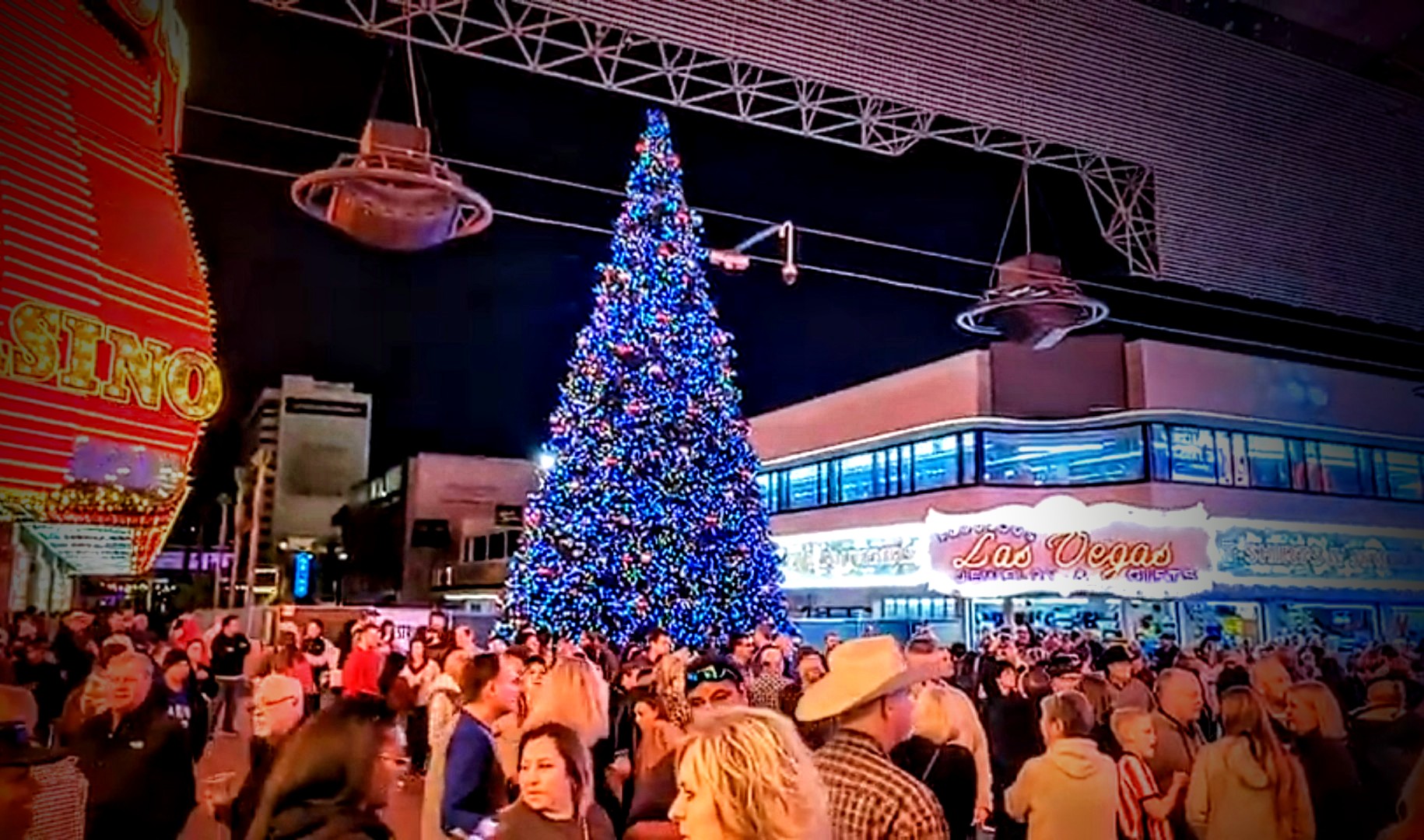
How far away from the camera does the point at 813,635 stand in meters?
6.34

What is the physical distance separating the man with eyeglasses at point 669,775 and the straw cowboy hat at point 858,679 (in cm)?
37

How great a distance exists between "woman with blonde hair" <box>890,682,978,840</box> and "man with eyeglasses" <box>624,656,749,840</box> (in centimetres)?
56

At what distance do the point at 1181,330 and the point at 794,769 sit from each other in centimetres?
541

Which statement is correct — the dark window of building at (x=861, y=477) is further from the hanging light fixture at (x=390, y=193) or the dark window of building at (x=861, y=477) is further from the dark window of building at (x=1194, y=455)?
the hanging light fixture at (x=390, y=193)

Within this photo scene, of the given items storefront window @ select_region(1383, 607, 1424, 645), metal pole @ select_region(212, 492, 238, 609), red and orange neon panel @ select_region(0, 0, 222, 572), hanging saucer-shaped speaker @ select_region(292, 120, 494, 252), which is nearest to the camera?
red and orange neon panel @ select_region(0, 0, 222, 572)

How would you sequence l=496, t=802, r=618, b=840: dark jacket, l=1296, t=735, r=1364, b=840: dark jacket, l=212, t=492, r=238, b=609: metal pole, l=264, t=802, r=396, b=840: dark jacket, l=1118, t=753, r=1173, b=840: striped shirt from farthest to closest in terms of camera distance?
l=212, t=492, r=238, b=609: metal pole < l=1296, t=735, r=1364, b=840: dark jacket < l=1118, t=753, r=1173, b=840: striped shirt < l=496, t=802, r=618, b=840: dark jacket < l=264, t=802, r=396, b=840: dark jacket

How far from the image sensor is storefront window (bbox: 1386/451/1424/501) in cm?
587

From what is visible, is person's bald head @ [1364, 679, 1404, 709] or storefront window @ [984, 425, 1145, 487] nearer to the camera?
person's bald head @ [1364, 679, 1404, 709]

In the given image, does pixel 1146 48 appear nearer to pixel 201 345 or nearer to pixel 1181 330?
pixel 1181 330

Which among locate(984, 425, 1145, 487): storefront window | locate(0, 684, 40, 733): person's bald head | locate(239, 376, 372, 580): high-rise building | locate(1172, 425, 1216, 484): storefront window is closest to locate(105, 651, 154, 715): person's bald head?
locate(0, 684, 40, 733): person's bald head

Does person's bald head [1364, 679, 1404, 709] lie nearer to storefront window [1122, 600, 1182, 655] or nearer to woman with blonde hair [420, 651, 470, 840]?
storefront window [1122, 600, 1182, 655]

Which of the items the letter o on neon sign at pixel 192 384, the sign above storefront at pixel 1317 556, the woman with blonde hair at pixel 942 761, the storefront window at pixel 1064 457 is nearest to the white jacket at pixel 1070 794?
the woman with blonde hair at pixel 942 761

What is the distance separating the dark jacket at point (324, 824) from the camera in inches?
79.7

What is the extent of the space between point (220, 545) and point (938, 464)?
3.69 metres
